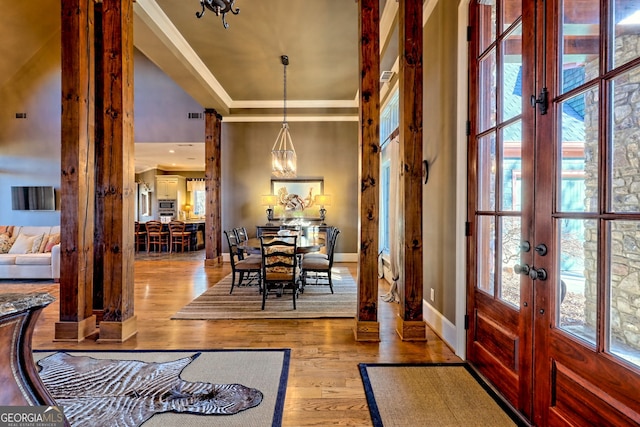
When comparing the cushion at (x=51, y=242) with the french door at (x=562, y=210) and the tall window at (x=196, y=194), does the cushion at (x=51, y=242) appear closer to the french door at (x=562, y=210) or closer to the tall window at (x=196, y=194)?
the french door at (x=562, y=210)

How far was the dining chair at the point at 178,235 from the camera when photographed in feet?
29.0

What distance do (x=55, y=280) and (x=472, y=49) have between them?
6.83 metres

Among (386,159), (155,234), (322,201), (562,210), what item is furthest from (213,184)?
(562,210)

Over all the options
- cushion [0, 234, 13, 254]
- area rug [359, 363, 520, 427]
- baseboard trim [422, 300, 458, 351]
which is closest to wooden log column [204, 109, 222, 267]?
cushion [0, 234, 13, 254]

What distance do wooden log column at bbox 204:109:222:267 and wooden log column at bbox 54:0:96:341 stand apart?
378 cm

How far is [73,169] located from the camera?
9.39ft

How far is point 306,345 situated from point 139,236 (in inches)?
329

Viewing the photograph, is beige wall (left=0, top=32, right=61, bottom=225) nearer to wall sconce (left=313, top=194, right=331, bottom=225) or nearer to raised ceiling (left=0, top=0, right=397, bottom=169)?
raised ceiling (left=0, top=0, right=397, bottom=169)

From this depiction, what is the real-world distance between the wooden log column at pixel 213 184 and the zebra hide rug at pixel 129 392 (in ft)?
14.2

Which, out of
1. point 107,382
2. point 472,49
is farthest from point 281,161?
point 107,382

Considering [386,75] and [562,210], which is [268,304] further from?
[386,75]

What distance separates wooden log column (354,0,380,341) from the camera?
2854 mm

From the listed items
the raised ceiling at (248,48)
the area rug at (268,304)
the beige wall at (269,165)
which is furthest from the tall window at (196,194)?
the area rug at (268,304)

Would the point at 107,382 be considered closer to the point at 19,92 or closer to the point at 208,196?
the point at 208,196
